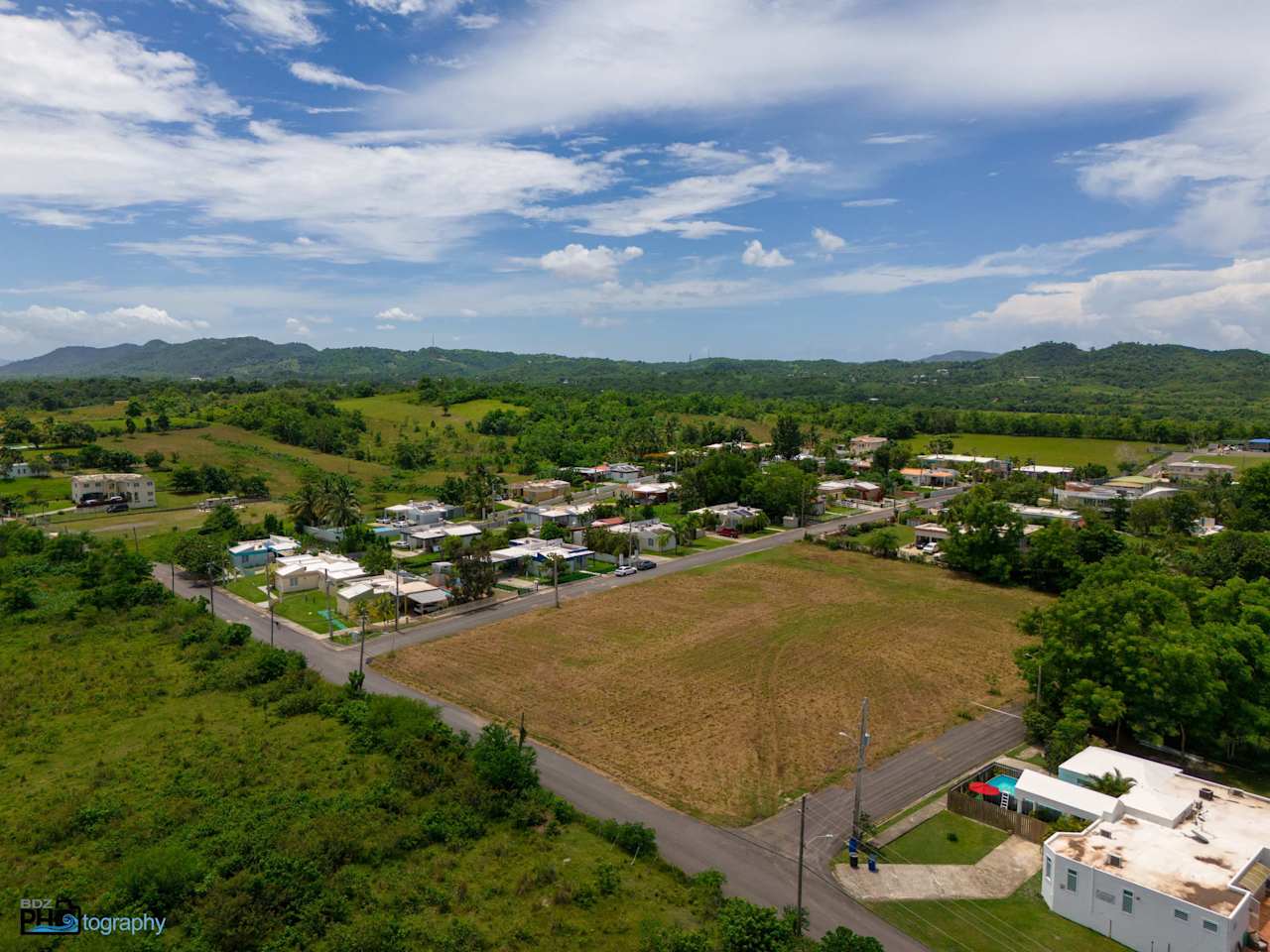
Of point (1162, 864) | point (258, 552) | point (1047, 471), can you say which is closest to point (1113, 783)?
point (1162, 864)

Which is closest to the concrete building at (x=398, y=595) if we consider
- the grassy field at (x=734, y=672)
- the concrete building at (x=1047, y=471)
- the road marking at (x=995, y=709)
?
the grassy field at (x=734, y=672)

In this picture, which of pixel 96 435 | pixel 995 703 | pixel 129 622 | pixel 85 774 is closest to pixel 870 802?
pixel 995 703

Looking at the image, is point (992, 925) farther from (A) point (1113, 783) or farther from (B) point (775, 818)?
(A) point (1113, 783)

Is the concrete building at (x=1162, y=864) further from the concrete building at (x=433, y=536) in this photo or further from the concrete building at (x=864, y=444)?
the concrete building at (x=864, y=444)

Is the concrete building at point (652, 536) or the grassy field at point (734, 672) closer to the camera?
Result: the grassy field at point (734, 672)

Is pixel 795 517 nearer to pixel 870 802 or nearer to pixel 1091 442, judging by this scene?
pixel 870 802

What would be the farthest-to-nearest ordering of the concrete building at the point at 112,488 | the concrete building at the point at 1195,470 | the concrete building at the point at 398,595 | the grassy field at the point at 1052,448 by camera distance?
the grassy field at the point at 1052,448, the concrete building at the point at 1195,470, the concrete building at the point at 112,488, the concrete building at the point at 398,595

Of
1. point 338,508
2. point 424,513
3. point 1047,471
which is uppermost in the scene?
point 338,508
